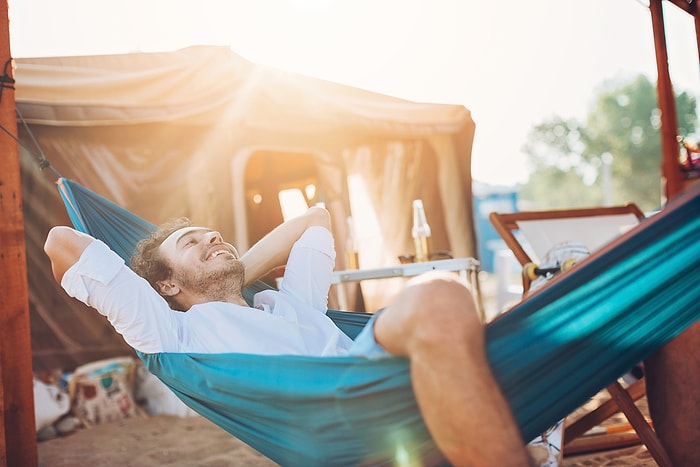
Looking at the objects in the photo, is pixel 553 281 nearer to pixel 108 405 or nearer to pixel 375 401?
pixel 375 401

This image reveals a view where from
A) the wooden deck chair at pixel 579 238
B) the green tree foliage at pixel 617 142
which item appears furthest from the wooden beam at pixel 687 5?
the green tree foliage at pixel 617 142

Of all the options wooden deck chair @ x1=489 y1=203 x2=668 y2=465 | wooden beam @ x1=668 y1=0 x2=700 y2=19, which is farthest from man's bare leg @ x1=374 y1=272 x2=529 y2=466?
wooden beam @ x1=668 y1=0 x2=700 y2=19

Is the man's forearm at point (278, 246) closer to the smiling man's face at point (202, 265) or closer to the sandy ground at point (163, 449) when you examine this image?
the smiling man's face at point (202, 265)

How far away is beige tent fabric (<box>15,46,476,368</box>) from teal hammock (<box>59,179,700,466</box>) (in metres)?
2.53

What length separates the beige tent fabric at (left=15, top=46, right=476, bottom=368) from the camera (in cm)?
343

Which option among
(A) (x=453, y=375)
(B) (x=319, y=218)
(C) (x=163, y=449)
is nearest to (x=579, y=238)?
(B) (x=319, y=218)

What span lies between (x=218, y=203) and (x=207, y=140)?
41cm

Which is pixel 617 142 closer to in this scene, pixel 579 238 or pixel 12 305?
pixel 579 238

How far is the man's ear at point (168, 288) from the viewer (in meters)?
Result: 1.78

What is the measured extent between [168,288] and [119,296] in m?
0.29

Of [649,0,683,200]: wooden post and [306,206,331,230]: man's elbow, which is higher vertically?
[649,0,683,200]: wooden post

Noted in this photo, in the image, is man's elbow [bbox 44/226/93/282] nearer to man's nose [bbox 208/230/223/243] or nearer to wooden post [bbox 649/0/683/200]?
man's nose [bbox 208/230/223/243]

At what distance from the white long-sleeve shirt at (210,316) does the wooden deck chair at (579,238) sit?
0.94 metres

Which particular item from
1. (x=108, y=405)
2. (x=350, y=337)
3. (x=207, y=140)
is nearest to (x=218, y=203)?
(x=207, y=140)
